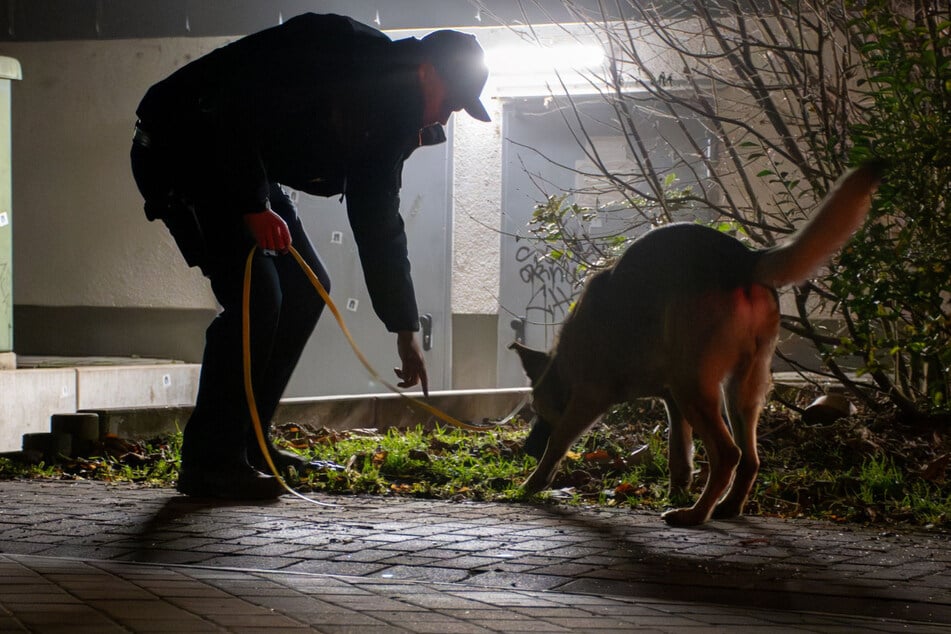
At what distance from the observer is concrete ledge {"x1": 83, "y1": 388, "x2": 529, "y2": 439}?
23.7 ft

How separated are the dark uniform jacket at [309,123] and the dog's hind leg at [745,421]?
142 cm

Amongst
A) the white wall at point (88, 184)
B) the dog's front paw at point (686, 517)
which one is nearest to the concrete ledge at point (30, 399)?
the white wall at point (88, 184)

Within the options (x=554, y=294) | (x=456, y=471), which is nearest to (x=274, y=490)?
(x=456, y=471)

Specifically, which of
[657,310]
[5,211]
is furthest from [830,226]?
[5,211]

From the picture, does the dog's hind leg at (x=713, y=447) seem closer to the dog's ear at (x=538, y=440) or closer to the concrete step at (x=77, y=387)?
the dog's ear at (x=538, y=440)

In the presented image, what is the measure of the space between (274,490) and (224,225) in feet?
3.95

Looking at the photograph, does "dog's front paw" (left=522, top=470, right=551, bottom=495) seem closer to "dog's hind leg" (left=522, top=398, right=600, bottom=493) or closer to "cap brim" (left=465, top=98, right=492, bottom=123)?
"dog's hind leg" (left=522, top=398, right=600, bottom=493)

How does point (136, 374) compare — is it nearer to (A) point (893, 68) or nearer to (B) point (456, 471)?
(B) point (456, 471)

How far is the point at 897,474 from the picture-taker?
18.4 feet

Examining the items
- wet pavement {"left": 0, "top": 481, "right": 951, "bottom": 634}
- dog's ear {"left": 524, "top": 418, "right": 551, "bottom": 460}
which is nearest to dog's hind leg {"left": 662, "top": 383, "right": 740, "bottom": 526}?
wet pavement {"left": 0, "top": 481, "right": 951, "bottom": 634}

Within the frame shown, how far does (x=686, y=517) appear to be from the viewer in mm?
4789

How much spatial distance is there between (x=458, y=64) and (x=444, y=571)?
2.05 metres

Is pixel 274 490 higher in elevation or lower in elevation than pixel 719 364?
lower

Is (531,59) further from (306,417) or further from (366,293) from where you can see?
(306,417)
